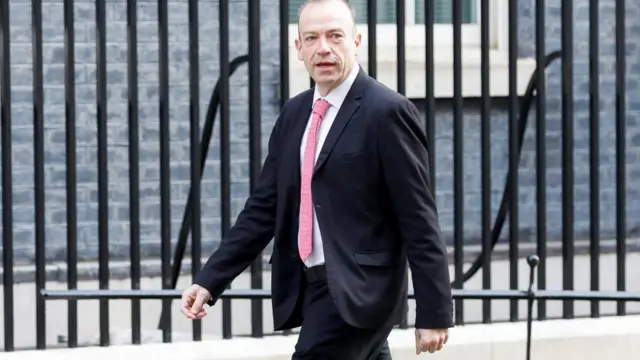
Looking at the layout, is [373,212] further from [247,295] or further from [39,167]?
[39,167]

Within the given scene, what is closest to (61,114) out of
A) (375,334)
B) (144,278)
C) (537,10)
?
(144,278)

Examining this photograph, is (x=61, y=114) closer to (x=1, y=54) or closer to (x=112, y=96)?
(x=112, y=96)

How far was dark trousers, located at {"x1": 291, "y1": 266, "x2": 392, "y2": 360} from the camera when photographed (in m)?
4.27

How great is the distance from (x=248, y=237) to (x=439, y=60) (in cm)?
448

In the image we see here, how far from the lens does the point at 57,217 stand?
327 inches

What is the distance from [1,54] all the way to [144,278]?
239 centimetres

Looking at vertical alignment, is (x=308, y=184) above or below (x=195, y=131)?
below

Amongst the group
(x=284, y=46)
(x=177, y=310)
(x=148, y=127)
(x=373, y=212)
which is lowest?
(x=177, y=310)

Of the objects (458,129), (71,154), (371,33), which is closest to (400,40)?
(371,33)

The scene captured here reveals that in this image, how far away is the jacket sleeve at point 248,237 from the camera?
4.50 m

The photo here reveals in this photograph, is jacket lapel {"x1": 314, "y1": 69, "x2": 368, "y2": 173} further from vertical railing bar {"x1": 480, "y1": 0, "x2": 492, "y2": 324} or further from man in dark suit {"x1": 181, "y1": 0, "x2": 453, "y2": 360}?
vertical railing bar {"x1": 480, "y1": 0, "x2": 492, "y2": 324}

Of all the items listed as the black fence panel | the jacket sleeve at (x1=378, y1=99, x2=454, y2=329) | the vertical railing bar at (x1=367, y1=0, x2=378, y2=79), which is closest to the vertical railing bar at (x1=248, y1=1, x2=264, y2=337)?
the black fence panel

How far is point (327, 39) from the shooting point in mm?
4211

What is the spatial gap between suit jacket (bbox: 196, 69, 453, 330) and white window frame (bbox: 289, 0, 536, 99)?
4206mm
